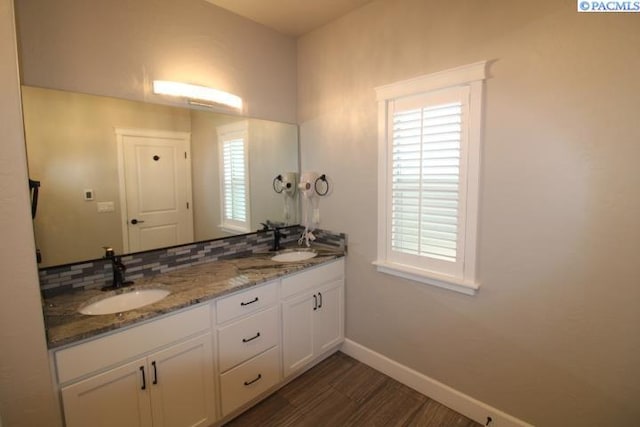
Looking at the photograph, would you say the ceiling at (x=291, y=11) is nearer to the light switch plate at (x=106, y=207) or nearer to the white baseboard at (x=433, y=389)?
the light switch plate at (x=106, y=207)

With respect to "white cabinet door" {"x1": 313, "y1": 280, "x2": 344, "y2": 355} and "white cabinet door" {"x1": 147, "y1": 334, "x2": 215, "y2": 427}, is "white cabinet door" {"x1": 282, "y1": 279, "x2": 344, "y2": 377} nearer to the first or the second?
"white cabinet door" {"x1": 313, "y1": 280, "x2": 344, "y2": 355}

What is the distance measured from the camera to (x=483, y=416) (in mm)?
1864

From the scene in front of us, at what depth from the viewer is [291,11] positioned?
233 cm

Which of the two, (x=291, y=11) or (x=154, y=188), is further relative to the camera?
(x=291, y=11)

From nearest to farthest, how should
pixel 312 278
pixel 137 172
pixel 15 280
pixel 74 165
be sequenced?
pixel 15 280 → pixel 74 165 → pixel 137 172 → pixel 312 278

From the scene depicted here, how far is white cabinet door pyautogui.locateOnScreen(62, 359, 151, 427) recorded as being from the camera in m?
1.30

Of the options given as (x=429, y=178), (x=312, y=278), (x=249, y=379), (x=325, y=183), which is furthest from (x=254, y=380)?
(x=429, y=178)

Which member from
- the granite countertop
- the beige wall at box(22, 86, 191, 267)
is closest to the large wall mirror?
the beige wall at box(22, 86, 191, 267)

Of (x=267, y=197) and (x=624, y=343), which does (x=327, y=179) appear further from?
(x=624, y=343)

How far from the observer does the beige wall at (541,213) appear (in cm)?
140

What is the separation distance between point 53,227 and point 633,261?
114 inches

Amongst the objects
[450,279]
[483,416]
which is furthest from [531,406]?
[450,279]

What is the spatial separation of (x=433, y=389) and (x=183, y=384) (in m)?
1.61

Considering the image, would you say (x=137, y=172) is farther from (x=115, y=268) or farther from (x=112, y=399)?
(x=112, y=399)
